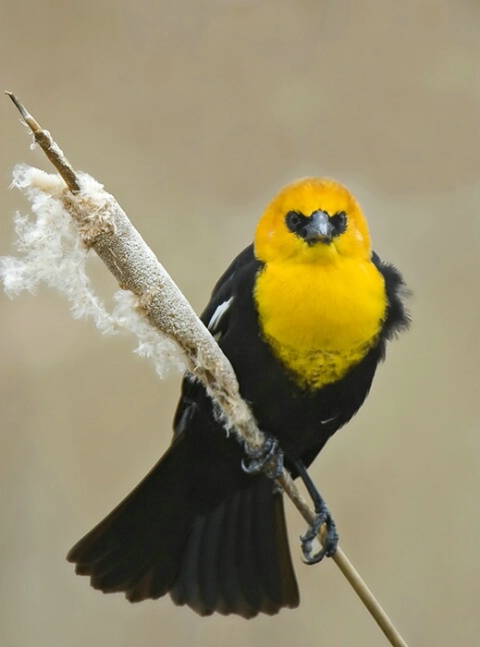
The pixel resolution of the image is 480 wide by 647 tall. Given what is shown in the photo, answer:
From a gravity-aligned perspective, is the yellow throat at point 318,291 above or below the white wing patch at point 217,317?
below

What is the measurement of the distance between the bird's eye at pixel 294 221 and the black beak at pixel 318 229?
2 centimetres

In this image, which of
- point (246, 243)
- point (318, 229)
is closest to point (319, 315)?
point (318, 229)

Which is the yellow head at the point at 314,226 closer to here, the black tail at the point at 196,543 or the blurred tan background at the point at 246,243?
the black tail at the point at 196,543

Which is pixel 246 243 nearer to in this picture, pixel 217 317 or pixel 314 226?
pixel 217 317

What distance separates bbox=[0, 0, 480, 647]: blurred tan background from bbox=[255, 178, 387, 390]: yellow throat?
74 centimetres

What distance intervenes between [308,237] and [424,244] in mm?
1002

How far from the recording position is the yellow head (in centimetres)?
167

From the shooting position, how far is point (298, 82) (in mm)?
2672

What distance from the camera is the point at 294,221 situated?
171 cm

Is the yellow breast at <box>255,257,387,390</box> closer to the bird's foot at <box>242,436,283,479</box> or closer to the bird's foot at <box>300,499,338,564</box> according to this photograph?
the bird's foot at <box>242,436,283,479</box>

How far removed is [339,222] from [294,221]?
3.1 inches

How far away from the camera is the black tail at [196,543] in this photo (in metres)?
1.87

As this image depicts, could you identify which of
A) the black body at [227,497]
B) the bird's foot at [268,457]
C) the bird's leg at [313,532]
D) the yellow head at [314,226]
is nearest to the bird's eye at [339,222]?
the yellow head at [314,226]

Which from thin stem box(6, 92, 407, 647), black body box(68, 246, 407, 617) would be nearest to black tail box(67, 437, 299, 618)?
black body box(68, 246, 407, 617)
